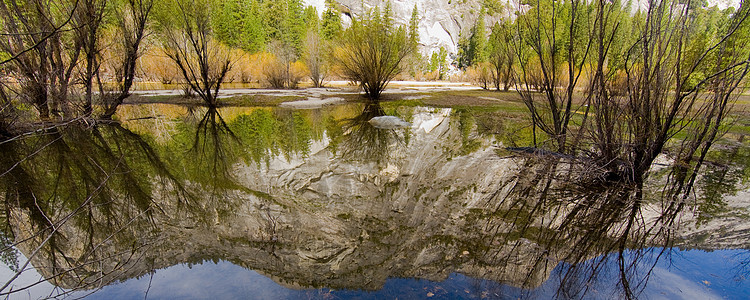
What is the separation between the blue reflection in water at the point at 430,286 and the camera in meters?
2.15

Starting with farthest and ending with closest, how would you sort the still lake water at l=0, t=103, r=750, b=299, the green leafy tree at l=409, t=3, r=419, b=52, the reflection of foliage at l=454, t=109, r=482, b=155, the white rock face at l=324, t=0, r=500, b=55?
the white rock face at l=324, t=0, r=500, b=55 < the green leafy tree at l=409, t=3, r=419, b=52 < the reflection of foliage at l=454, t=109, r=482, b=155 < the still lake water at l=0, t=103, r=750, b=299

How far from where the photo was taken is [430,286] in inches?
87.9

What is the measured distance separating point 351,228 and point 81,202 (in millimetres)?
3022

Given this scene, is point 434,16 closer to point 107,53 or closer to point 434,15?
point 434,15

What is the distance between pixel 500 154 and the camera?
5.39 m

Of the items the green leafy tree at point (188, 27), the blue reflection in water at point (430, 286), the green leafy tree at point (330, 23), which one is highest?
the green leafy tree at point (330, 23)

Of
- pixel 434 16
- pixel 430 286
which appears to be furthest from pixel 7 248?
pixel 434 16

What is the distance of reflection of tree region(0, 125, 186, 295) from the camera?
2.46 metres

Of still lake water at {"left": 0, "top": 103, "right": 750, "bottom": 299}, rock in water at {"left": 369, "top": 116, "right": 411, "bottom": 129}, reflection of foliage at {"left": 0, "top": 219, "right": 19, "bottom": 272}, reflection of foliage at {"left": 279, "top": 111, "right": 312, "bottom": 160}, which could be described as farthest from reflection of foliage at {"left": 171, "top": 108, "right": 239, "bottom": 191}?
rock in water at {"left": 369, "top": 116, "right": 411, "bottom": 129}

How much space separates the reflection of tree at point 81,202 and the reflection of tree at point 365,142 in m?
2.64

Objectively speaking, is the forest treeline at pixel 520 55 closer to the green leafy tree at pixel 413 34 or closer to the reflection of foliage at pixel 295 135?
the green leafy tree at pixel 413 34

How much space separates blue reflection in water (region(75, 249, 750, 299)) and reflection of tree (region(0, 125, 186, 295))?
428 millimetres

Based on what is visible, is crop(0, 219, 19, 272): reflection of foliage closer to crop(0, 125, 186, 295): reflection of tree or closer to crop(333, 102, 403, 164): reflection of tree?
crop(0, 125, 186, 295): reflection of tree

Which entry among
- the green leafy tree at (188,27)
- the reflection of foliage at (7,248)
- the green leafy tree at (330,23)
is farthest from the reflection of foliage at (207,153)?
the green leafy tree at (330,23)
